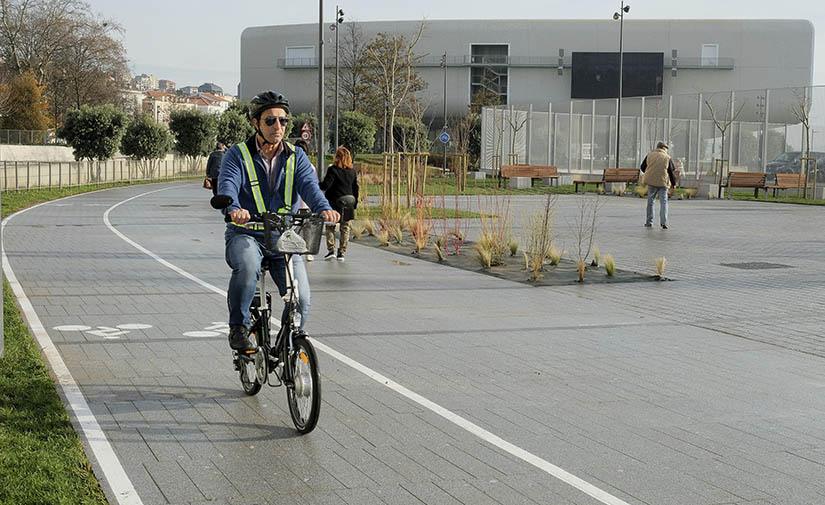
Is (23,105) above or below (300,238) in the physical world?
above

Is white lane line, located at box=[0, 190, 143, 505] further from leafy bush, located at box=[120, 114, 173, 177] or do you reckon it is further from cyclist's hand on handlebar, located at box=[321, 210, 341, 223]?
leafy bush, located at box=[120, 114, 173, 177]

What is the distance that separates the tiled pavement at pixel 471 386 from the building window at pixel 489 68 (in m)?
78.0

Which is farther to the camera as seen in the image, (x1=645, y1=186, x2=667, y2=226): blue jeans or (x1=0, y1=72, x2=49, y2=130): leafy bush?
(x1=0, y1=72, x2=49, y2=130): leafy bush

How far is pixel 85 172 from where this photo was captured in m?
47.4

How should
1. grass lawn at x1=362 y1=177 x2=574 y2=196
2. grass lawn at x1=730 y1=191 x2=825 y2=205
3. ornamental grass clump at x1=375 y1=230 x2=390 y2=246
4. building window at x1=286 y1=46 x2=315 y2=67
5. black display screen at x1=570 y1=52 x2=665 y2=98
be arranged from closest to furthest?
ornamental grass clump at x1=375 y1=230 x2=390 y2=246
grass lawn at x1=730 y1=191 x2=825 y2=205
grass lawn at x1=362 y1=177 x2=574 y2=196
black display screen at x1=570 y1=52 x2=665 y2=98
building window at x1=286 y1=46 x2=315 y2=67

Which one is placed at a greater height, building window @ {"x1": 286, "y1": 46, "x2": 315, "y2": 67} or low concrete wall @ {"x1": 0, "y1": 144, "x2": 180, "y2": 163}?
building window @ {"x1": 286, "y1": 46, "x2": 315, "y2": 67}

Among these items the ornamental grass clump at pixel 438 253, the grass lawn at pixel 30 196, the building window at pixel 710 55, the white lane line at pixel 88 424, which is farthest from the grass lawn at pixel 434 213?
the building window at pixel 710 55

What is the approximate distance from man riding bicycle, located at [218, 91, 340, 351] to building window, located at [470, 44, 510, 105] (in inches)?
3314

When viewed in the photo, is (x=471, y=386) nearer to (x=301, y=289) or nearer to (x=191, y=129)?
(x=301, y=289)

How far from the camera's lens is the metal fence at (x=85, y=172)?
123 ft

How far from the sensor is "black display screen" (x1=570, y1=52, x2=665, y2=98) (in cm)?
8806

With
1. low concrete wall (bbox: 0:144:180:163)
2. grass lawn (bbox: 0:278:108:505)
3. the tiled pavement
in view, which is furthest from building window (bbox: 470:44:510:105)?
grass lawn (bbox: 0:278:108:505)

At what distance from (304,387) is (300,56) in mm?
92964

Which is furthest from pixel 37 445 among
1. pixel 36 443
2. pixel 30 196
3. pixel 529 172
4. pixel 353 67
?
pixel 353 67
